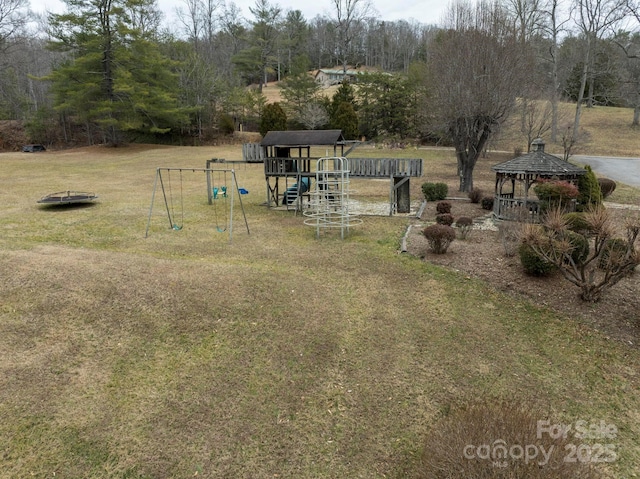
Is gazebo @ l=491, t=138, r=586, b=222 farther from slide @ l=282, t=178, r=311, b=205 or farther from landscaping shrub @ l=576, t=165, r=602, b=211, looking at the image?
slide @ l=282, t=178, r=311, b=205

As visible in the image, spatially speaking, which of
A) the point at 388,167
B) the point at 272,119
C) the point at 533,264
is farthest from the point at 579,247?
the point at 272,119

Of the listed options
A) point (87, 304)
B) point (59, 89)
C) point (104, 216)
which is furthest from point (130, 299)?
point (59, 89)

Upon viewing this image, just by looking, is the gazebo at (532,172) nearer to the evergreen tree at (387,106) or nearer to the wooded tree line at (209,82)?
the wooded tree line at (209,82)

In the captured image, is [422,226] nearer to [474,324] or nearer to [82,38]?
[474,324]

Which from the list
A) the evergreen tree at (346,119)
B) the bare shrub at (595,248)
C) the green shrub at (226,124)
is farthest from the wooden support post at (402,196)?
the green shrub at (226,124)

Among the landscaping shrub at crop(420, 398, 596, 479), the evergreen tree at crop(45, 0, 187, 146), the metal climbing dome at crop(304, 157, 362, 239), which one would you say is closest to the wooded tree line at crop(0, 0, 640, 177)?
the evergreen tree at crop(45, 0, 187, 146)

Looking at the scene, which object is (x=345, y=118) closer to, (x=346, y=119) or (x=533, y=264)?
(x=346, y=119)
